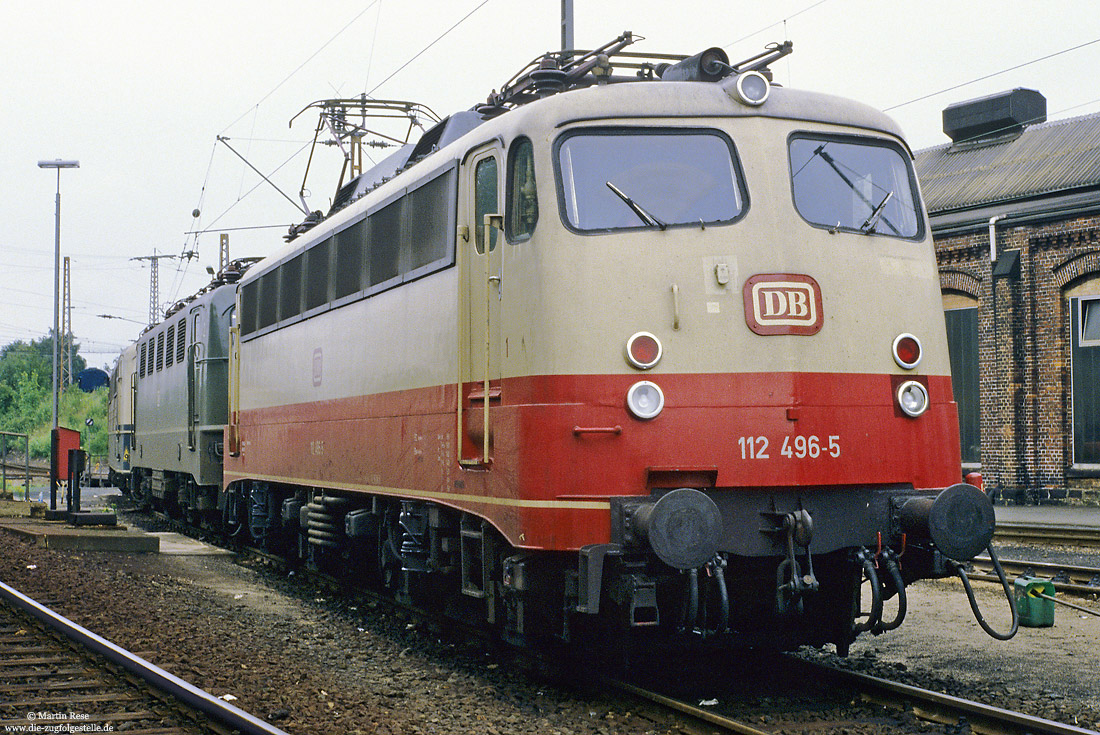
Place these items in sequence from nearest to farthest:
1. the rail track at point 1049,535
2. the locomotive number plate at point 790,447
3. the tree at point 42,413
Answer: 1. the locomotive number plate at point 790,447
2. the rail track at point 1049,535
3. the tree at point 42,413

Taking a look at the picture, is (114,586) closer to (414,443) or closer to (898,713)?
(414,443)

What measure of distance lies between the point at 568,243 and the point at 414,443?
7.59ft

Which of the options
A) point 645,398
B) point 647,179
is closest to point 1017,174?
point 647,179

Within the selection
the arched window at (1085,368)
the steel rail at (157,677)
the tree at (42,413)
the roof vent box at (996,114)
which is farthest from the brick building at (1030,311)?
the tree at (42,413)

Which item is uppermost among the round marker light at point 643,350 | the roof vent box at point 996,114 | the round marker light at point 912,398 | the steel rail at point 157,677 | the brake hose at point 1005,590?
the roof vent box at point 996,114

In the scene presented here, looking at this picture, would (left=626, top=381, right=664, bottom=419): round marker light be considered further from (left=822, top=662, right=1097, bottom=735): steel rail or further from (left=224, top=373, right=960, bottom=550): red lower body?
(left=822, top=662, right=1097, bottom=735): steel rail

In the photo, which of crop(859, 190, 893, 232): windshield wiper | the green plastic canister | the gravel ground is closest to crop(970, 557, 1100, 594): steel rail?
the gravel ground

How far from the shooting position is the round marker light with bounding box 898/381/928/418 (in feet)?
22.2

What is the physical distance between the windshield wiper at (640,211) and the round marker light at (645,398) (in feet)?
2.95

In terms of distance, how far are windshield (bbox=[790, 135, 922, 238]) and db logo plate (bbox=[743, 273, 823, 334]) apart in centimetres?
46

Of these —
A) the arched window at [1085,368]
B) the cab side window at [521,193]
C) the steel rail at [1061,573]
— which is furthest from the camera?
the arched window at [1085,368]

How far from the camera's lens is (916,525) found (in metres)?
6.47

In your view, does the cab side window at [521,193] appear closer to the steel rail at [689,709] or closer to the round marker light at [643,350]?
the round marker light at [643,350]

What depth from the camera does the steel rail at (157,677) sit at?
5.87 meters
